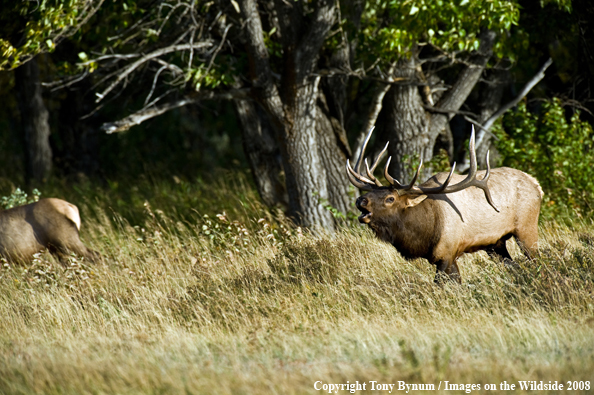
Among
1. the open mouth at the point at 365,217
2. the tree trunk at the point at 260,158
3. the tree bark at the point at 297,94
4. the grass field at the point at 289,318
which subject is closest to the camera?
the grass field at the point at 289,318

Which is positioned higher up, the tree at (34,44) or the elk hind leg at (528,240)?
the tree at (34,44)

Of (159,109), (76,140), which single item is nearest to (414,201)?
(159,109)

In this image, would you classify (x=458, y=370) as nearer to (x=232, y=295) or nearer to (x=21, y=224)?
(x=232, y=295)

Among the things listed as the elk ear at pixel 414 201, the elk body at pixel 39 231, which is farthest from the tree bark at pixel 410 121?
the elk body at pixel 39 231

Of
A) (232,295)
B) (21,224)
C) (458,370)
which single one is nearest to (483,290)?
(458,370)

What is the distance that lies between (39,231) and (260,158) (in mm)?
4134

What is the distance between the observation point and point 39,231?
839 cm

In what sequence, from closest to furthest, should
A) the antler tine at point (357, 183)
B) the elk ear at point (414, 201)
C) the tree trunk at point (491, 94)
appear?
the elk ear at point (414, 201) < the antler tine at point (357, 183) < the tree trunk at point (491, 94)

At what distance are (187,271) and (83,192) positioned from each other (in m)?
6.44

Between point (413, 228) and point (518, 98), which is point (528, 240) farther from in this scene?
point (518, 98)

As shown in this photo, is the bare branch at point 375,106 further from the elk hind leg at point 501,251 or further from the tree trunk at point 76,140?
the tree trunk at point 76,140

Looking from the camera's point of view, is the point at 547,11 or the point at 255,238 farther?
the point at 547,11

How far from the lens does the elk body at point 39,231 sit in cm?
829

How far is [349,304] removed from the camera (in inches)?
231
